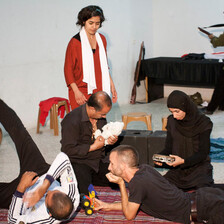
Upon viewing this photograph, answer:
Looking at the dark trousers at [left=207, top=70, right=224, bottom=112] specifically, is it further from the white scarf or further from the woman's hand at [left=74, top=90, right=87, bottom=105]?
the woman's hand at [left=74, top=90, right=87, bottom=105]

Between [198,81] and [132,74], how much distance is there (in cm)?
131

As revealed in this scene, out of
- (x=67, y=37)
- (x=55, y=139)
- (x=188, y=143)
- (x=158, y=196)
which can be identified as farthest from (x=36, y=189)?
(x=67, y=37)

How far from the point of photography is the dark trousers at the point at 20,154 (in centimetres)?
328

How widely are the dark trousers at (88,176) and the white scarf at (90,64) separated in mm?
847

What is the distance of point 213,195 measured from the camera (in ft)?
9.19

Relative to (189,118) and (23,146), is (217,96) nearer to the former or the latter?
(189,118)

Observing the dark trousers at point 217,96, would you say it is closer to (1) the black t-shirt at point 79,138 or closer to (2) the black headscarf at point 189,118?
(2) the black headscarf at point 189,118

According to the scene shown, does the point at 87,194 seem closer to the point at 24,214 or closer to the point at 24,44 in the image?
the point at 24,214

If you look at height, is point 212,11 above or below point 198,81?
above

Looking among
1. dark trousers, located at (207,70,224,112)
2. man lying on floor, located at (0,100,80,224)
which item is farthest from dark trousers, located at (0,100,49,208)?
dark trousers, located at (207,70,224,112)

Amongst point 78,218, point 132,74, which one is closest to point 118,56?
point 132,74

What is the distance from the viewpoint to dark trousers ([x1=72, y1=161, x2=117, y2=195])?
11.4 feet

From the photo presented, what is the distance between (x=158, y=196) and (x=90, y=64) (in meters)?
1.86

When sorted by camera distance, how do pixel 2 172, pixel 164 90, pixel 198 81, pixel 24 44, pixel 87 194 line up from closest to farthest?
pixel 87 194 → pixel 2 172 → pixel 24 44 → pixel 198 81 → pixel 164 90
